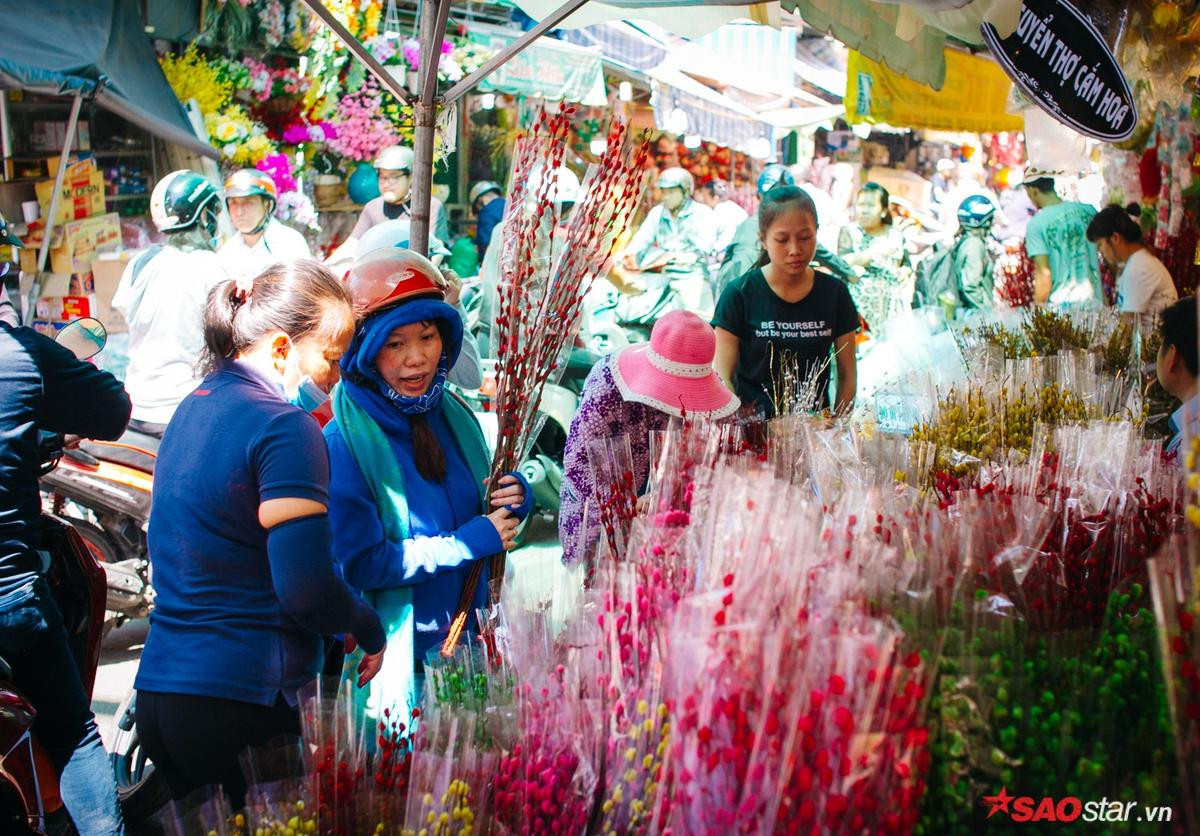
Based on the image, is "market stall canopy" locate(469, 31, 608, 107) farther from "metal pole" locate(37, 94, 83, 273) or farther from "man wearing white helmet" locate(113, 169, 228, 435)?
"man wearing white helmet" locate(113, 169, 228, 435)

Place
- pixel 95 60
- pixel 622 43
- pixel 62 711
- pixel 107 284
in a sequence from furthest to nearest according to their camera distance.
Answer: pixel 622 43
pixel 107 284
pixel 95 60
pixel 62 711

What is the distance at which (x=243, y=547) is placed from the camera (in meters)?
2.14

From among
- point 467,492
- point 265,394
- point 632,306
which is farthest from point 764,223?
point 632,306

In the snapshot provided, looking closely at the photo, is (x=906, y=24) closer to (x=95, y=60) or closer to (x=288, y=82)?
(x=95, y=60)

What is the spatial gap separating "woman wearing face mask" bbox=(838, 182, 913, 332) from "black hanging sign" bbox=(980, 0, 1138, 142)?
4900 millimetres

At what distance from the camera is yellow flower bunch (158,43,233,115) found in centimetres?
750

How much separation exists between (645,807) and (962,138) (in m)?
20.1

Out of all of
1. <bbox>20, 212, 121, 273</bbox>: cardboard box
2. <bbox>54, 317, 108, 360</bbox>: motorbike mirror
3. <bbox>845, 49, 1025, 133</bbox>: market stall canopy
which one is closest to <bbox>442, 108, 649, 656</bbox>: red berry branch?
<bbox>54, 317, 108, 360</bbox>: motorbike mirror

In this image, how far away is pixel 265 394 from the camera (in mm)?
2141

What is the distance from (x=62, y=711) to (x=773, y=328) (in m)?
2.75

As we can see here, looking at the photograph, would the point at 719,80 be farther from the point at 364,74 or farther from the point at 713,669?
the point at 713,669

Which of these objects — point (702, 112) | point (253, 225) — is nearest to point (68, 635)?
point (253, 225)

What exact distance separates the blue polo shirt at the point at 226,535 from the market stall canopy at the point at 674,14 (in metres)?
3.00

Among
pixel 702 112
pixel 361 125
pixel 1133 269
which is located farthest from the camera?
pixel 702 112
